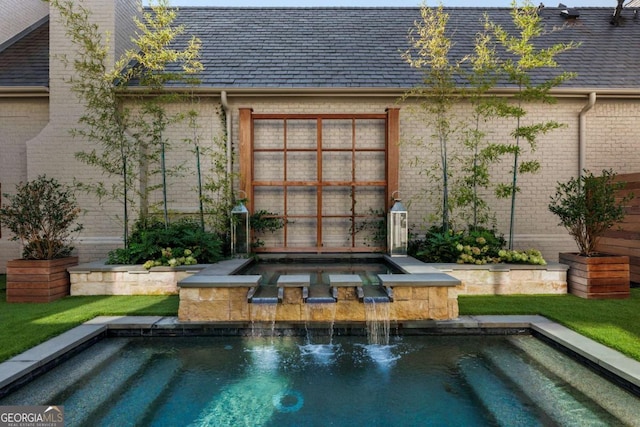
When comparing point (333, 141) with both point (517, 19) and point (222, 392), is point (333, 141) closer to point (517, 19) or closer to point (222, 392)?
point (517, 19)

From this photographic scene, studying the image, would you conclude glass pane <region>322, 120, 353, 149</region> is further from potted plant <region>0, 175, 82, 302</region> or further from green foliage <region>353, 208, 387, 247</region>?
potted plant <region>0, 175, 82, 302</region>

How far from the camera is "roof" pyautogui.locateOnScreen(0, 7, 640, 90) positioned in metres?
6.91

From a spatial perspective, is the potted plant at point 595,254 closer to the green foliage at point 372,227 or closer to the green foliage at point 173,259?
the green foliage at point 372,227

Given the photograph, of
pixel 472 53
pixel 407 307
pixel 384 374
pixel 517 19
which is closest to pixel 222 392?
pixel 384 374

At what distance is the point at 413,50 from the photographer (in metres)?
7.84

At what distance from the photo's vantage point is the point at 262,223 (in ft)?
21.9

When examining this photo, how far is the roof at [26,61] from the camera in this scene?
6891 mm

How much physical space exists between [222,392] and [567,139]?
23.8 ft

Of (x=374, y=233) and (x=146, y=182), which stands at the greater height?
(x=146, y=182)

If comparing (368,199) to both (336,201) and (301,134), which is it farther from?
(301,134)

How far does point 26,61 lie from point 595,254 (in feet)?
34.3

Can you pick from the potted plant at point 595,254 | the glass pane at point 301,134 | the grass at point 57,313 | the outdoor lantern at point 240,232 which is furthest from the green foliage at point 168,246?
the potted plant at point 595,254

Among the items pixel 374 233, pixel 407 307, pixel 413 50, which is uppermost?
pixel 413 50

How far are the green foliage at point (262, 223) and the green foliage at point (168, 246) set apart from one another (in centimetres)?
84
